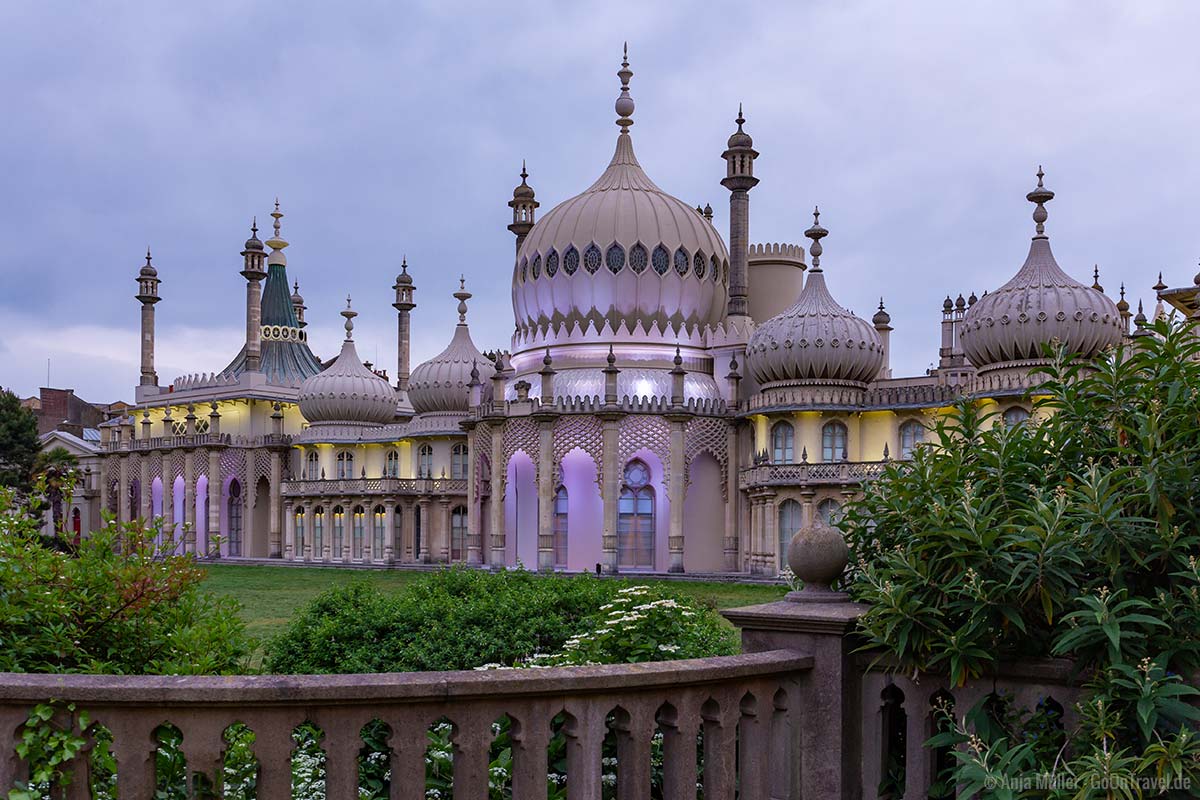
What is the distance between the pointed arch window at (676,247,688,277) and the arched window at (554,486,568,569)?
817 cm

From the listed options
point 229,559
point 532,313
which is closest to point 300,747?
point 532,313

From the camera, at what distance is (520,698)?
4.30m

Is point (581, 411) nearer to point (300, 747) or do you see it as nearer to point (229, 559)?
point (229, 559)

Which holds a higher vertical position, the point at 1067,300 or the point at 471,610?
the point at 1067,300

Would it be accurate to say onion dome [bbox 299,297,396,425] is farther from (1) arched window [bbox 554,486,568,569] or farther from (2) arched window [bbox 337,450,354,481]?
(1) arched window [bbox 554,486,568,569]

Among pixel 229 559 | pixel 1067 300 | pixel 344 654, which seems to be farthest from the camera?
pixel 229 559

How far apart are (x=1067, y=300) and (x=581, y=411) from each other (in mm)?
13917

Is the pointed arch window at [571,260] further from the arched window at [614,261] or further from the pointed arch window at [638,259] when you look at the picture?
the pointed arch window at [638,259]

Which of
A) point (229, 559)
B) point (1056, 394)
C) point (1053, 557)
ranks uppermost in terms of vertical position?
point (1056, 394)

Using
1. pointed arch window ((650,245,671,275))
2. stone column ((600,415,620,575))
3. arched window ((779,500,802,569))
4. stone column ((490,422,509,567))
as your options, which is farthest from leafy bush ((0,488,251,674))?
pointed arch window ((650,245,671,275))

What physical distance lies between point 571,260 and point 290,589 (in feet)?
48.3

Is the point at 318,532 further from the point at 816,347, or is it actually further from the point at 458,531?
the point at 816,347

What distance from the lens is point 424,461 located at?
1748 inches

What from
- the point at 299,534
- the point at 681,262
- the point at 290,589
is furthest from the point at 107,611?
the point at 299,534
